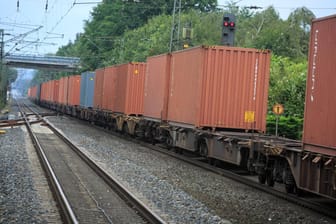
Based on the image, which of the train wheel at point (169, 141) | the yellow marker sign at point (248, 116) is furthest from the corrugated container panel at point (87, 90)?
the yellow marker sign at point (248, 116)

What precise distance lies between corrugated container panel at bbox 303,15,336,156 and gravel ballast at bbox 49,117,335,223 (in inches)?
51.3

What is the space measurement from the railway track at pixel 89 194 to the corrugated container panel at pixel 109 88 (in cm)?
1318

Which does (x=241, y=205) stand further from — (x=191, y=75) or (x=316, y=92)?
(x=191, y=75)

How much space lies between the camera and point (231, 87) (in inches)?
656

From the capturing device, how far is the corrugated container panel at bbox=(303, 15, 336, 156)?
977 centimetres

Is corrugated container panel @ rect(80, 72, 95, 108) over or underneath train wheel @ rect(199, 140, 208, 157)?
over

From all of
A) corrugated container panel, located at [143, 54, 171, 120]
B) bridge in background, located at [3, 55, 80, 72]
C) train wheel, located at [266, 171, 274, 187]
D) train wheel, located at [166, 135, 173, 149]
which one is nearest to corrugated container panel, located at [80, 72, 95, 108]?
corrugated container panel, located at [143, 54, 171, 120]

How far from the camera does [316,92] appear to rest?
10.3 m

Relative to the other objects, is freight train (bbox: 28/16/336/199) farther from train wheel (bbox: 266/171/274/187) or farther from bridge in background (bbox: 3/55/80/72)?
bridge in background (bbox: 3/55/80/72)

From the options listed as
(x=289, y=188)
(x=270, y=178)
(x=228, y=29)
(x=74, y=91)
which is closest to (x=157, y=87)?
(x=228, y=29)

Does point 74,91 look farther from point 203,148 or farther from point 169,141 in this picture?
point 203,148

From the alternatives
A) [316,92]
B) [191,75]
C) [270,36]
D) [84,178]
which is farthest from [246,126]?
[270,36]

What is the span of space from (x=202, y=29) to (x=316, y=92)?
43432 mm

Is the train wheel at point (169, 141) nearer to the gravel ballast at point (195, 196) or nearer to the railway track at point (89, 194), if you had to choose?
the gravel ballast at point (195, 196)
